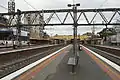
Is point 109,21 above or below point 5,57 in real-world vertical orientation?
above

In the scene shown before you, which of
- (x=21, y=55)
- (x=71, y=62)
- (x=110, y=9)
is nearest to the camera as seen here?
(x=71, y=62)

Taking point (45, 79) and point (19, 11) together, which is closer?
point (45, 79)

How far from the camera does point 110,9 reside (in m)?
55.0

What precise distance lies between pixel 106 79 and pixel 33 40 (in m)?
113

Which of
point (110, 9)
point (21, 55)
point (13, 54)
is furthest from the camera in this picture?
point (110, 9)

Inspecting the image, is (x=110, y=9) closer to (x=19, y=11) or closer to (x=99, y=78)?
(x=19, y=11)

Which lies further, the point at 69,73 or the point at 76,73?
the point at 76,73

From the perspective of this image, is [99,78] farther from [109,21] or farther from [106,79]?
[109,21]

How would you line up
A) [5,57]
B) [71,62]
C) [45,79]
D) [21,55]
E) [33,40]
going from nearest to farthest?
[45,79] < [71,62] < [5,57] < [21,55] < [33,40]

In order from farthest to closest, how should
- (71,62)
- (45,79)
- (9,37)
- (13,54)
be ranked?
1. (9,37)
2. (13,54)
3. (71,62)
4. (45,79)

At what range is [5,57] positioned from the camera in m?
17.5

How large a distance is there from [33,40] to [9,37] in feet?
136

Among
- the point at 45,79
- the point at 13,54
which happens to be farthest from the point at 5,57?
the point at 45,79

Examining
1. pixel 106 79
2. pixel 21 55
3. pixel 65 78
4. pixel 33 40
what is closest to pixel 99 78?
pixel 106 79
